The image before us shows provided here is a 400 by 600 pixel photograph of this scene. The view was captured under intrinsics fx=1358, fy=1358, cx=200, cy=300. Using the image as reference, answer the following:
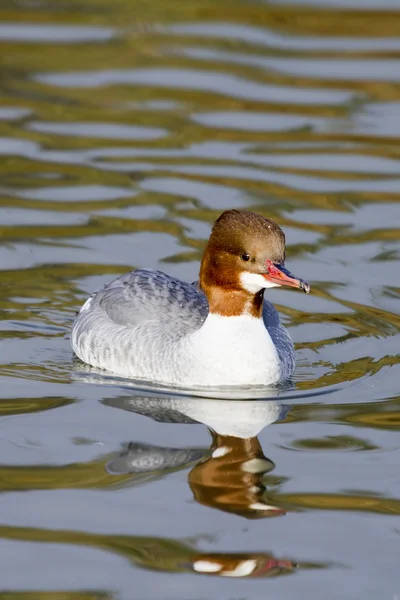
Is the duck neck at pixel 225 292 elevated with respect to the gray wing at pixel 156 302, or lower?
elevated

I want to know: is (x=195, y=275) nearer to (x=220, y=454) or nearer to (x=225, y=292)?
(x=225, y=292)

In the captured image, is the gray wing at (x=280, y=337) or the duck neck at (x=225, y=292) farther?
the gray wing at (x=280, y=337)

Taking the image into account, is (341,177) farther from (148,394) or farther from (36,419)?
(36,419)

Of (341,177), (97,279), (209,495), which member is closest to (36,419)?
(209,495)

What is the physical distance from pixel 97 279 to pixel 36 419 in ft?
10.7

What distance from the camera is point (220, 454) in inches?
311

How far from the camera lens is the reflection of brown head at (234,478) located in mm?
7147

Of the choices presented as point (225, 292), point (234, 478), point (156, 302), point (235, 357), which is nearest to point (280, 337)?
point (235, 357)

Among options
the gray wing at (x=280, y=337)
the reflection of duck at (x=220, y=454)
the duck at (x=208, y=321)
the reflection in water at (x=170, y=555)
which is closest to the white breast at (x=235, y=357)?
the duck at (x=208, y=321)

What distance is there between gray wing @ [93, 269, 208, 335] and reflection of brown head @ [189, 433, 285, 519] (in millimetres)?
1778

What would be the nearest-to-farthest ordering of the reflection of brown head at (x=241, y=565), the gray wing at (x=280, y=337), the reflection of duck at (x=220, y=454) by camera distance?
the reflection of brown head at (x=241, y=565) < the reflection of duck at (x=220, y=454) < the gray wing at (x=280, y=337)

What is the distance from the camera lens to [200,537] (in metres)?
6.72

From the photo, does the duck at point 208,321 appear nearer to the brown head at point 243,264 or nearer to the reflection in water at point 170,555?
the brown head at point 243,264

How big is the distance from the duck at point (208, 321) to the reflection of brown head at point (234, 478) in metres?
1.15
